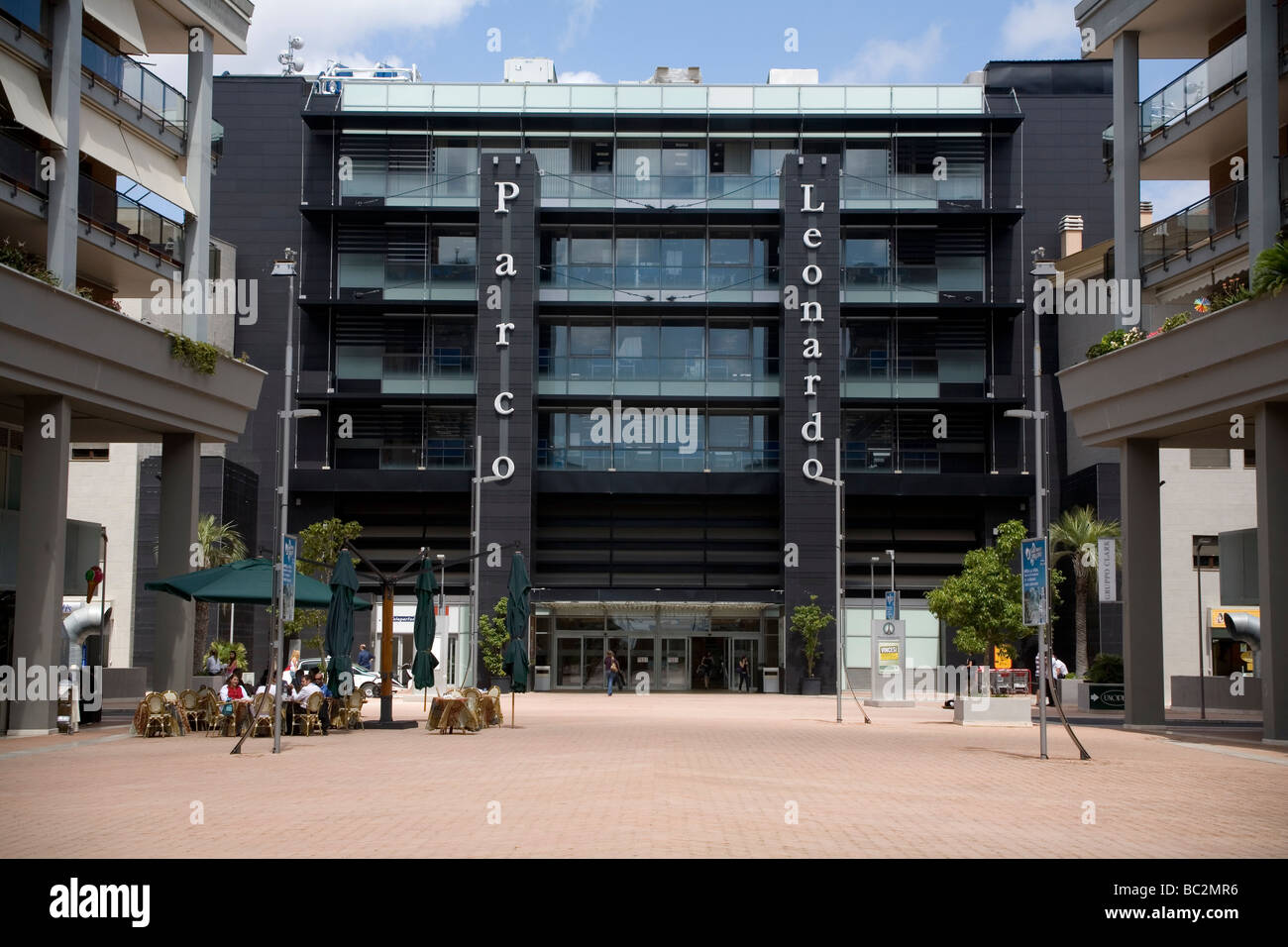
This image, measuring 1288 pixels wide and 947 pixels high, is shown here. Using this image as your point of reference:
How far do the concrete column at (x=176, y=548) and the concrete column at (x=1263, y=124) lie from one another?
21388mm

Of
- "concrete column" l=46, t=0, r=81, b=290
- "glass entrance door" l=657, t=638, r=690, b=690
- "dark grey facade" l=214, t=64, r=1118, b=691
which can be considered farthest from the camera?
"glass entrance door" l=657, t=638, r=690, b=690

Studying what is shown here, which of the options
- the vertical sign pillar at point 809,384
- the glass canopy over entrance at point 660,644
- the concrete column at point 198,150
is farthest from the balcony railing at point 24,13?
the glass canopy over entrance at point 660,644

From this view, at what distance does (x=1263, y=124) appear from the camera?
25.5m

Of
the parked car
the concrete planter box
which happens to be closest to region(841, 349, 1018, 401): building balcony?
the parked car

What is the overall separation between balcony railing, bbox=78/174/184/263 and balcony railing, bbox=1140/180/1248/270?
2125 centimetres

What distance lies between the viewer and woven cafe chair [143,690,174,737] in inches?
1007

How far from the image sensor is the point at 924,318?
2537 inches

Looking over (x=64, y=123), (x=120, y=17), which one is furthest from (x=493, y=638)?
(x=64, y=123)

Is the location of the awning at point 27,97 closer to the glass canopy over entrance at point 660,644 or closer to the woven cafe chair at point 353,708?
the woven cafe chair at point 353,708

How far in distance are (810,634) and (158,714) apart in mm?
38010

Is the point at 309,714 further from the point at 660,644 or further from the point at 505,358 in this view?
the point at 660,644

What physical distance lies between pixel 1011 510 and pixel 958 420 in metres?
4.58

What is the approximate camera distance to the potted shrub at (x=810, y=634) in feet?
198

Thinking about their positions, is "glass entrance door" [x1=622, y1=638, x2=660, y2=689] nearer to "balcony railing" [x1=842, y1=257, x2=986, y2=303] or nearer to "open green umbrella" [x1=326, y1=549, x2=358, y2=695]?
"balcony railing" [x1=842, y1=257, x2=986, y2=303]
